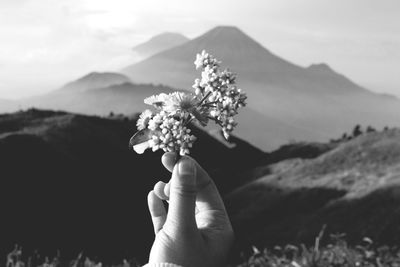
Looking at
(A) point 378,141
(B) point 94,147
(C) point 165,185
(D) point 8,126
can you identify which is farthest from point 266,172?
(C) point 165,185

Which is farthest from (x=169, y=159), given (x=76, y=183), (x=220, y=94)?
(x=76, y=183)

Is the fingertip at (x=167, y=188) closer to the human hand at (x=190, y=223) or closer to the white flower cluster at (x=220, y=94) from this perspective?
the human hand at (x=190, y=223)

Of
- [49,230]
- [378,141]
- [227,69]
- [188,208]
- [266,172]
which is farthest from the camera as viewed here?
[266,172]

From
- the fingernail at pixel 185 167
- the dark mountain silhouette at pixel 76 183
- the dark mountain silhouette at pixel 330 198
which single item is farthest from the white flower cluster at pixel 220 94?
the dark mountain silhouette at pixel 76 183

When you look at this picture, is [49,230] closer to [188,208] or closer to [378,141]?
[378,141]

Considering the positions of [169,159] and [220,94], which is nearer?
[169,159]

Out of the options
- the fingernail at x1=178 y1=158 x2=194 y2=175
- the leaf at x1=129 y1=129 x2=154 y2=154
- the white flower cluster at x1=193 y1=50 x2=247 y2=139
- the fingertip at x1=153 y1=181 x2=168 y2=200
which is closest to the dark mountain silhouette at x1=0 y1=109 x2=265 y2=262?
the fingertip at x1=153 y1=181 x2=168 y2=200

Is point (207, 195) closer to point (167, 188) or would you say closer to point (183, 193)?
point (167, 188)
